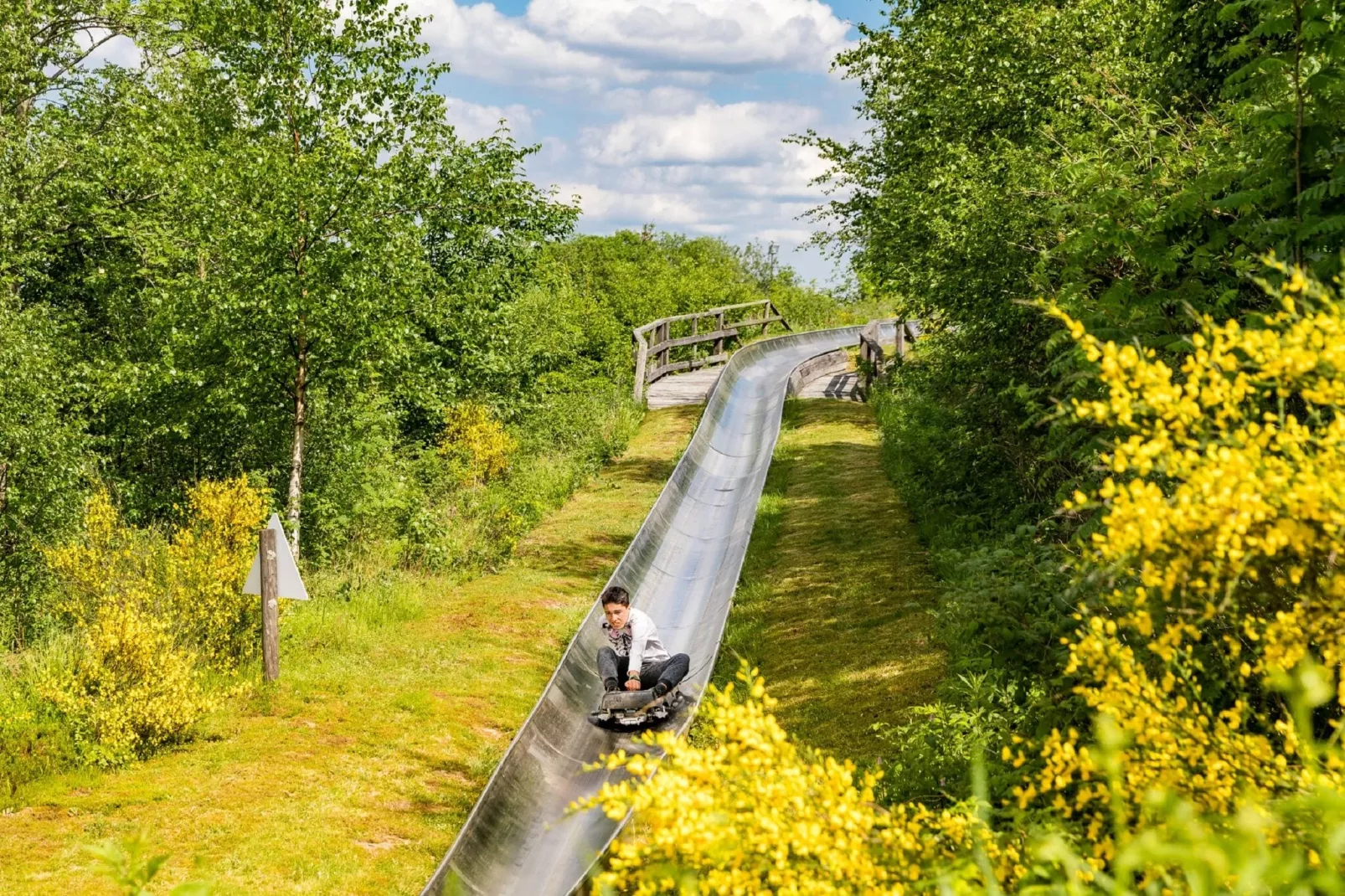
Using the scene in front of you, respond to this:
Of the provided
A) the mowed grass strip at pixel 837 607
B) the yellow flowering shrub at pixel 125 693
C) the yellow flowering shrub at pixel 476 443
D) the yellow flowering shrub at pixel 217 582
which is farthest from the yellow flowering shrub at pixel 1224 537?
the yellow flowering shrub at pixel 476 443

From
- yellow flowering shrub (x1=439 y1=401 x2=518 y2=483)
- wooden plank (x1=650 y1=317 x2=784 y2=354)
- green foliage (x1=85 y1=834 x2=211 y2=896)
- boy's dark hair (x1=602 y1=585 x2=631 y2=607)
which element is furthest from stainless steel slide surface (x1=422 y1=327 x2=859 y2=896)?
yellow flowering shrub (x1=439 y1=401 x2=518 y2=483)

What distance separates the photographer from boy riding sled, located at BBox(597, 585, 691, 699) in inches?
380

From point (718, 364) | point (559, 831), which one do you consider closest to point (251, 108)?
point (559, 831)

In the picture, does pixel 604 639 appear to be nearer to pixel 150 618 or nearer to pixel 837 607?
pixel 837 607

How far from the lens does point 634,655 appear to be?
32.0ft

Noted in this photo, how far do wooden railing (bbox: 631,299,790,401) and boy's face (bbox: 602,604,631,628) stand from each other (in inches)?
584

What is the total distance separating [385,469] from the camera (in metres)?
16.3

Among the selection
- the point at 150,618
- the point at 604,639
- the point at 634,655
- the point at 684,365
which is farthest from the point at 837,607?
the point at 684,365

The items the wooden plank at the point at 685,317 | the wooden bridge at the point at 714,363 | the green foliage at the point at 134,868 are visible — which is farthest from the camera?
the wooden plank at the point at 685,317

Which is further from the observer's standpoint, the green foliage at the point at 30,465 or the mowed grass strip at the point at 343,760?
the green foliage at the point at 30,465

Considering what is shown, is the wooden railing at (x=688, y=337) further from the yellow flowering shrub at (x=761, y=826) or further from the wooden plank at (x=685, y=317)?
the yellow flowering shrub at (x=761, y=826)

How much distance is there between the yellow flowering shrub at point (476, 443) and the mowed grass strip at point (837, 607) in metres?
5.15

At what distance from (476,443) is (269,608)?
31.9 feet

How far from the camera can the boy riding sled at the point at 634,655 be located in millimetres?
9656
